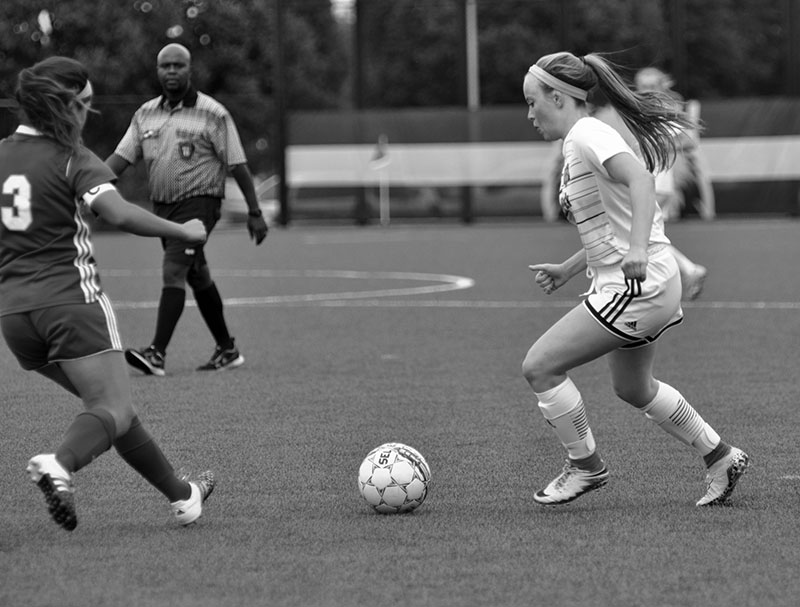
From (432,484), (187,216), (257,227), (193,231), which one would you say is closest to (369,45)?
(257,227)

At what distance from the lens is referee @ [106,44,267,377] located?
9375 millimetres

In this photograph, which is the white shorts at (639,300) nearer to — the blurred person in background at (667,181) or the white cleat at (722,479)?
the blurred person in background at (667,181)

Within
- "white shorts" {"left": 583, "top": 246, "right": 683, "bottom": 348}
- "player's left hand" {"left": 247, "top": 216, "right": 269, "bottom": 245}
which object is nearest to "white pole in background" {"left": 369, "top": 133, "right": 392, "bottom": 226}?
"player's left hand" {"left": 247, "top": 216, "right": 269, "bottom": 245}

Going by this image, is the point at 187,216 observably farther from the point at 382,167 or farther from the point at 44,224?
the point at 382,167

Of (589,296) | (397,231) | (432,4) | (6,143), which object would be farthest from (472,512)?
(432,4)

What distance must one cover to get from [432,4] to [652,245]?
51.7 metres

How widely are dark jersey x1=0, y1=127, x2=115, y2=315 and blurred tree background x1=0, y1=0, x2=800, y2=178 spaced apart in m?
24.9

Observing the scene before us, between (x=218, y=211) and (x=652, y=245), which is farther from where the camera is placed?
(x=218, y=211)

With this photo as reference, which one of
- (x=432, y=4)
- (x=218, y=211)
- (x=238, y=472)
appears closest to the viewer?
(x=238, y=472)

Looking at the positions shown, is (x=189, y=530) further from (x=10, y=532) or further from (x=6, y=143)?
(x=6, y=143)

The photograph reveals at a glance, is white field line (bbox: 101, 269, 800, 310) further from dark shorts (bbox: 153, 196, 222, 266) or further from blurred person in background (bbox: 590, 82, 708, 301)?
dark shorts (bbox: 153, 196, 222, 266)

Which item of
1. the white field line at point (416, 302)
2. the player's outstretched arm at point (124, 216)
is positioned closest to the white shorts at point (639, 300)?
the player's outstretched arm at point (124, 216)

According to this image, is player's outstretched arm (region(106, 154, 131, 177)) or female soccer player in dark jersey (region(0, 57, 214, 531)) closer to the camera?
female soccer player in dark jersey (region(0, 57, 214, 531))

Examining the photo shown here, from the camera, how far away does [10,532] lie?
4984 mm
